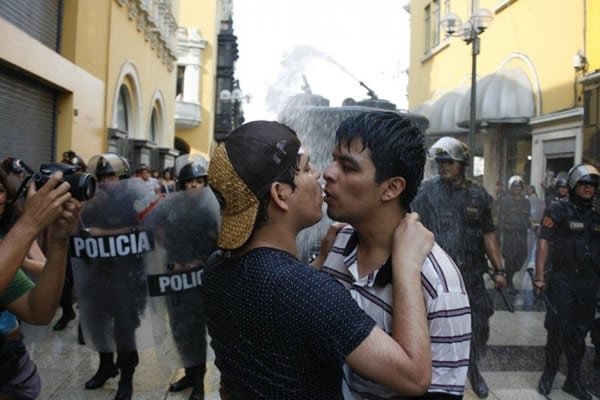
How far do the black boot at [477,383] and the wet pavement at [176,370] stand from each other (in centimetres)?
6

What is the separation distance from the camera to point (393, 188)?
65.1 inches

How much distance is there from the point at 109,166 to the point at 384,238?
153 inches

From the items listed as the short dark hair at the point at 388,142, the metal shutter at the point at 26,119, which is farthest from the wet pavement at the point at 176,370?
the metal shutter at the point at 26,119

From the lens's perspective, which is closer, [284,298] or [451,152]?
[284,298]

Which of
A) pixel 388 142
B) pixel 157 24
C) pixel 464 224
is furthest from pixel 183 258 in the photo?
pixel 157 24

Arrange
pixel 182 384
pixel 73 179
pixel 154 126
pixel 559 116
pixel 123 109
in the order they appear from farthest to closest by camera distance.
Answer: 1. pixel 154 126
2. pixel 123 109
3. pixel 559 116
4. pixel 182 384
5. pixel 73 179

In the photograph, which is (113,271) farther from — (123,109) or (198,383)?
(123,109)

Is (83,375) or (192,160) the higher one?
(192,160)

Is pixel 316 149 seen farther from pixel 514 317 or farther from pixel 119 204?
pixel 514 317

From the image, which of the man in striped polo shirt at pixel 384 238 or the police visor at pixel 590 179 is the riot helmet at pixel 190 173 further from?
the man in striped polo shirt at pixel 384 238

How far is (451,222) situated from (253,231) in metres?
3.53

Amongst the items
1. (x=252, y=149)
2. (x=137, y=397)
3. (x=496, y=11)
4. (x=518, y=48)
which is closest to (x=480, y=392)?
(x=137, y=397)

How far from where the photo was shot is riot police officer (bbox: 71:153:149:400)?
4117mm

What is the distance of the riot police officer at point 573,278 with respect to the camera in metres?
4.67
